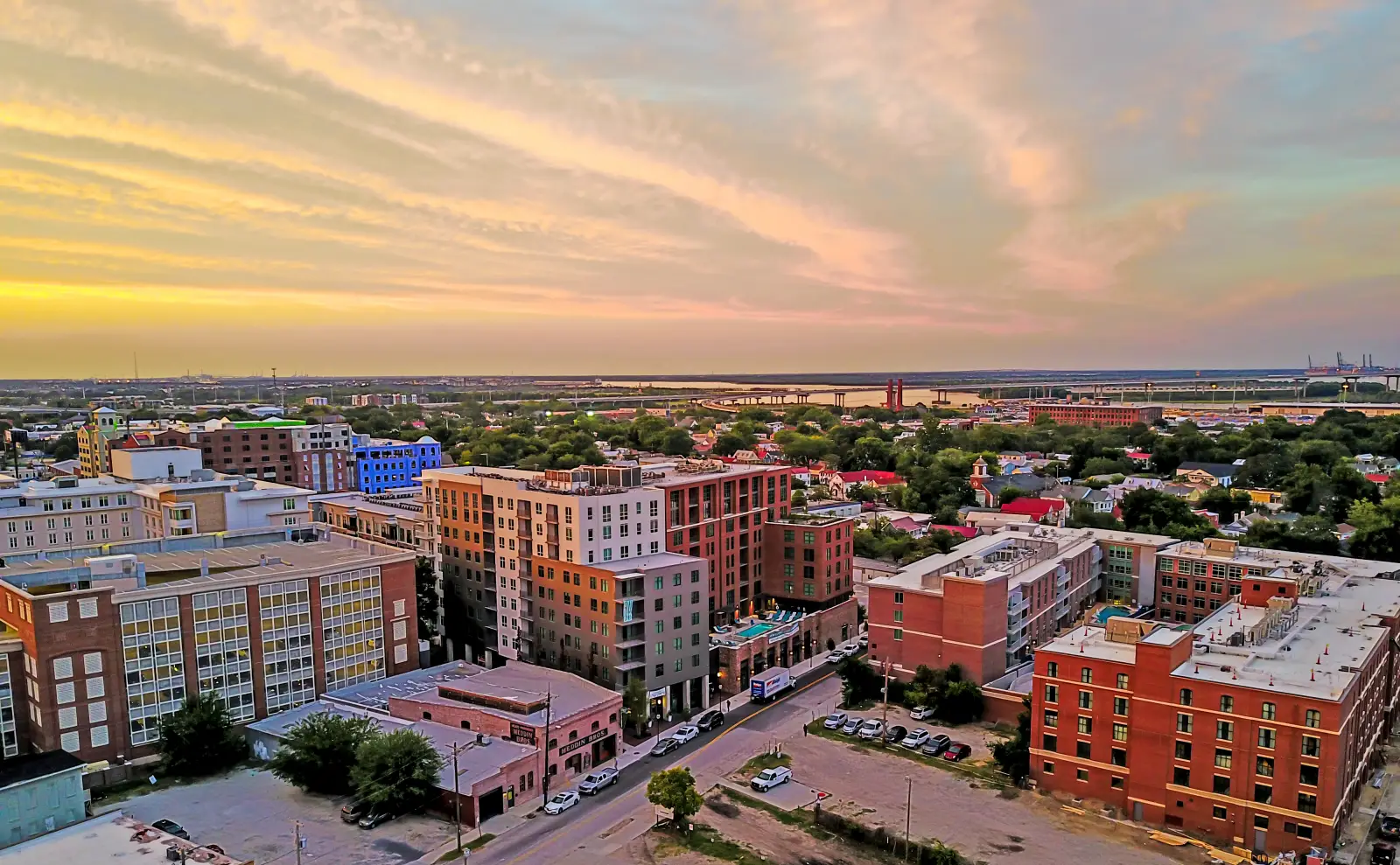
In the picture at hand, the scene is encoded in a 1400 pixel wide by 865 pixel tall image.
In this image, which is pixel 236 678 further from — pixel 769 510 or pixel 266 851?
pixel 769 510

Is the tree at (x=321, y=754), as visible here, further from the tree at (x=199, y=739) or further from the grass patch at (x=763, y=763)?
the grass patch at (x=763, y=763)

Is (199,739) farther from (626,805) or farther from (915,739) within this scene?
(915,739)

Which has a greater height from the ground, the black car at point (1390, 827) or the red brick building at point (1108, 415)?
the red brick building at point (1108, 415)

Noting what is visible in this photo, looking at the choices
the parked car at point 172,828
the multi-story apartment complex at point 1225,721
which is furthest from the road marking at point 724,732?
the multi-story apartment complex at point 1225,721

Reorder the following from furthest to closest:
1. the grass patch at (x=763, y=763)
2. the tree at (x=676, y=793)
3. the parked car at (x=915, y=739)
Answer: the parked car at (x=915, y=739)
the grass patch at (x=763, y=763)
the tree at (x=676, y=793)

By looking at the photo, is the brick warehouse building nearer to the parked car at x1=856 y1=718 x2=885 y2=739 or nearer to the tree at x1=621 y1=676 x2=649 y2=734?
the tree at x1=621 y1=676 x2=649 y2=734

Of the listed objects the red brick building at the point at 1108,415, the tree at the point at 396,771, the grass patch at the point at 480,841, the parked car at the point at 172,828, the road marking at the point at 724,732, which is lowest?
the road marking at the point at 724,732
